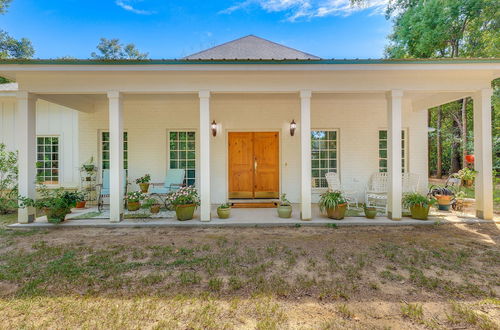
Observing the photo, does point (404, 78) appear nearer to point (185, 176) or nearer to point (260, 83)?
point (260, 83)

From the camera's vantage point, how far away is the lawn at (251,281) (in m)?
1.98

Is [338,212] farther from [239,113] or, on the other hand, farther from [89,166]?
[89,166]

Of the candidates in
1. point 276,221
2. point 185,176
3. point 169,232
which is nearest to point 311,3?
point 185,176

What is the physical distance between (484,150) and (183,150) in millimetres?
6710

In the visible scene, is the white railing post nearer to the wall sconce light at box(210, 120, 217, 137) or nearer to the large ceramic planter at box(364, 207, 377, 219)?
the large ceramic planter at box(364, 207, 377, 219)

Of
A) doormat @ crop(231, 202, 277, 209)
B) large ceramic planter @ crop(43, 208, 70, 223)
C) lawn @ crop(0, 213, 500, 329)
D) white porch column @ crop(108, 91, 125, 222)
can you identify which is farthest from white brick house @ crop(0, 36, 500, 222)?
lawn @ crop(0, 213, 500, 329)

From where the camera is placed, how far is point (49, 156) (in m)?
7.07

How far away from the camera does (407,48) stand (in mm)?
12945

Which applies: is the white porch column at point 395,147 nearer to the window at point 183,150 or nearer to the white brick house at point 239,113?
the white brick house at point 239,113

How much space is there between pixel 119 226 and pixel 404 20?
15.7 m

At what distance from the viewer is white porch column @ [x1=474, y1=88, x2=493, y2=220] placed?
4.72 meters

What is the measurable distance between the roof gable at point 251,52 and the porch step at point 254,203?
15.0ft

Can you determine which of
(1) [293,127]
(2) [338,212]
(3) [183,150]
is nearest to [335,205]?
(2) [338,212]

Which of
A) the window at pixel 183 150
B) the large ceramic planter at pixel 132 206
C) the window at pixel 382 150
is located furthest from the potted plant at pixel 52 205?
the window at pixel 382 150
